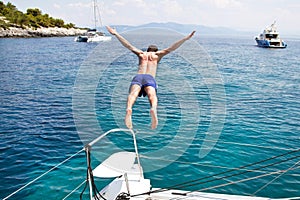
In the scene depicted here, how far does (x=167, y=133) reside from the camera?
16.3 meters

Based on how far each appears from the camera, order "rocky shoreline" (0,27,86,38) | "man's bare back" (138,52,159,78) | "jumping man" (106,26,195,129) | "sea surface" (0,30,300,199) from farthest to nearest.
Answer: "rocky shoreline" (0,27,86,38) → "sea surface" (0,30,300,199) → "man's bare back" (138,52,159,78) → "jumping man" (106,26,195,129)

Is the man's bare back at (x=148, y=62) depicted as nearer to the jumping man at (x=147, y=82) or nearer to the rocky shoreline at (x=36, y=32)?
the jumping man at (x=147, y=82)

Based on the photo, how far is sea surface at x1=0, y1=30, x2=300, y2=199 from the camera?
36.1 ft

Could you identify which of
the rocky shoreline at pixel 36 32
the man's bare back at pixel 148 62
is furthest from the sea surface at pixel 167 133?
the rocky shoreline at pixel 36 32

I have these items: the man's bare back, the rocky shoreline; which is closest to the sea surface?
the man's bare back

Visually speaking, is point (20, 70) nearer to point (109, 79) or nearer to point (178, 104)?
point (109, 79)

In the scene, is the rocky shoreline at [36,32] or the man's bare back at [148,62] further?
the rocky shoreline at [36,32]

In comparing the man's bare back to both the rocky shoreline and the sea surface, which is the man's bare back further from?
the rocky shoreline

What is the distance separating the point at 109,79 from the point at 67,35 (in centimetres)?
11194

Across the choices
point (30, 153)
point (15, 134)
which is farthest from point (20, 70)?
point (30, 153)

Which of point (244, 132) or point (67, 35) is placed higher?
point (67, 35)

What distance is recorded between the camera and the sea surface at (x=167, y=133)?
11.0 meters

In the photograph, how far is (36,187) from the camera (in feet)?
35.2

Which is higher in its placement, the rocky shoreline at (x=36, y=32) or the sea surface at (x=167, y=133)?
the rocky shoreline at (x=36, y=32)
